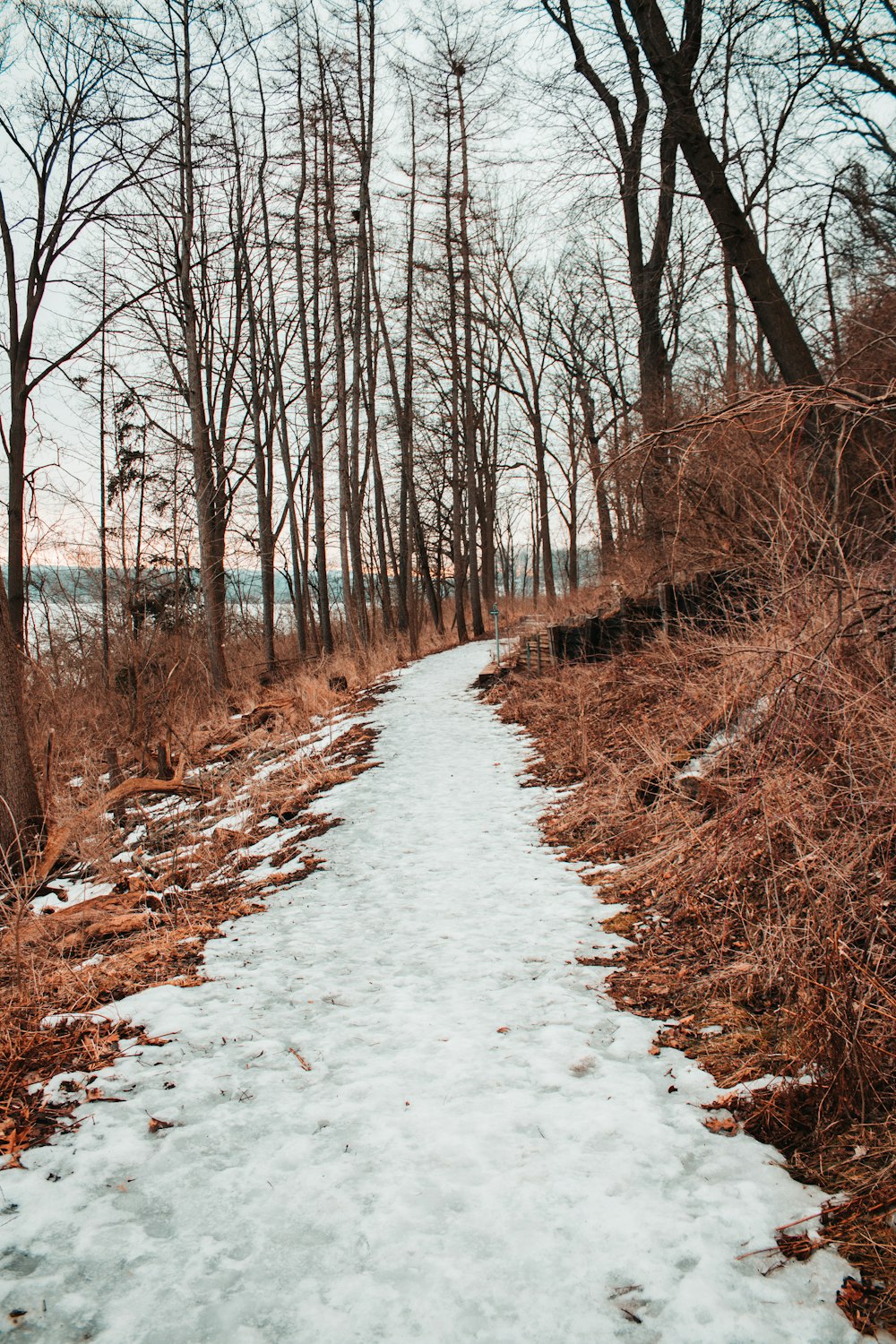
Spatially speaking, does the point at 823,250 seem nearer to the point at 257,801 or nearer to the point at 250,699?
the point at 257,801

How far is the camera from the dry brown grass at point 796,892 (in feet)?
6.69

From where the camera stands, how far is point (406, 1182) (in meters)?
2.07

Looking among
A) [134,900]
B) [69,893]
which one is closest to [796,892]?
[134,900]

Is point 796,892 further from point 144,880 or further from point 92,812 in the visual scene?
point 92,812

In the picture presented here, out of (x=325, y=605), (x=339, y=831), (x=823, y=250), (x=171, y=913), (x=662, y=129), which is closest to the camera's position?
(x=171, y=913)

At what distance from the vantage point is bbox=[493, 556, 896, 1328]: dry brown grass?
2.04m

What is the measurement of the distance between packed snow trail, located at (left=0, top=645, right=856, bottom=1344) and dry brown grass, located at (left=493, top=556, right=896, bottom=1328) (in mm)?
154

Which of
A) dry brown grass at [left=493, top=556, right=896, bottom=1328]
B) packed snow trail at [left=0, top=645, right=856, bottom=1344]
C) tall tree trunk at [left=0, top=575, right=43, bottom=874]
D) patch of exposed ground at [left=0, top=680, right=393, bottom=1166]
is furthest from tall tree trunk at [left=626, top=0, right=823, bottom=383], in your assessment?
tall tree trunk at [left=0, top=575, right=43, bottom=874]

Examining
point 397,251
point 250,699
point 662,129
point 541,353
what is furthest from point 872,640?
point 541,353

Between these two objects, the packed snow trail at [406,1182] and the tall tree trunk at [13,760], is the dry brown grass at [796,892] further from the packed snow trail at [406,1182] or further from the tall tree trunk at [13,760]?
the tall tree trunk at [13,760]

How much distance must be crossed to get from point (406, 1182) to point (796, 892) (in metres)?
1.82

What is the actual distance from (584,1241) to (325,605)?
16.7 metres

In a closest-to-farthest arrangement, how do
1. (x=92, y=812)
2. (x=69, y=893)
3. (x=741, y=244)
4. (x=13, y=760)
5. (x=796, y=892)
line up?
1. (x=796, y=892)
2. (x=69, y=893)
3. (x=13, y=760)
4. (x=92, y=812)
5. (x=741, y=244)

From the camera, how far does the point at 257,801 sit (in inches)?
274
